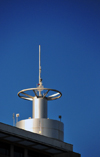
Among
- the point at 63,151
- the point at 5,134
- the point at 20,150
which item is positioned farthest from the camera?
the point at 63,151

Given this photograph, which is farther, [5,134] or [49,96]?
[49,96]

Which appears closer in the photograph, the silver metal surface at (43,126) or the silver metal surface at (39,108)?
the silver metal surface at (43,126)

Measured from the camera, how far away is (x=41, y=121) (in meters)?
46.4

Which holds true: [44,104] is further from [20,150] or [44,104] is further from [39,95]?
[20,150]

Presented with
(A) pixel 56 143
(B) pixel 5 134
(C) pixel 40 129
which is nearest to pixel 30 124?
(C) pixel 40 129

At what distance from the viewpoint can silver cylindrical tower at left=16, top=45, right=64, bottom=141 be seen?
46312 mm

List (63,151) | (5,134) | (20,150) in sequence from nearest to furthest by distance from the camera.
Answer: (5,134), (20,150), (63,151)

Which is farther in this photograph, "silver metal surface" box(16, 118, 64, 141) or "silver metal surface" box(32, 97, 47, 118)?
"silver metal surface" box(32, 97, 47, 118)

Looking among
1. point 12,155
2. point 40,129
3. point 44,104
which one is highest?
point 44,104

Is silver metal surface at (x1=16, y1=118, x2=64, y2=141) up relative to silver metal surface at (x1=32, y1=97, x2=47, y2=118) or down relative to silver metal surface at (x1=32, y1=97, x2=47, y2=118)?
down

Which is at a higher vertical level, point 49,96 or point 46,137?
point 49,96

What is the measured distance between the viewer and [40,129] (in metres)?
46.2

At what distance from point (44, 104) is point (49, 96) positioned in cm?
146

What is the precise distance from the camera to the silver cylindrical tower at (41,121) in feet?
152
